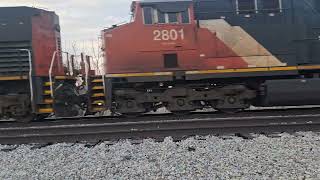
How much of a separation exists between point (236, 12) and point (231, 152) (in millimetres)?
5083

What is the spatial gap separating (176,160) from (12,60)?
6.74 metres

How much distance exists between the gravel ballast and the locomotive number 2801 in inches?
136

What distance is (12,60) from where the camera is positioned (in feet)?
34.2

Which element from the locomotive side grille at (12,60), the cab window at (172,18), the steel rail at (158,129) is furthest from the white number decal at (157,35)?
the locomotive side grille at (12,60)

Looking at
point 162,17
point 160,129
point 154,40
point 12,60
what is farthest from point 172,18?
point 12,60

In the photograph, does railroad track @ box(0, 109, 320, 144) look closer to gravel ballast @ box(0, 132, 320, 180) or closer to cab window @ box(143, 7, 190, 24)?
gravel ballast @ box(0, 132, 320, 180)

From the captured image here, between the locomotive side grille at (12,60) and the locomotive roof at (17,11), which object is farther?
the locomotive roof at (17,11)

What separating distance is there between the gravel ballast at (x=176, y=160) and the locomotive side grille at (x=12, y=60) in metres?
3.62

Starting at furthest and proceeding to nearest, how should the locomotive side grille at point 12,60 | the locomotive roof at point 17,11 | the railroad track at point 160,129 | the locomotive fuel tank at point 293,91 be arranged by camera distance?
the locomotive roof at point 17,11 → the locomotive side grille at point 12,60 → the locomotive fuel tank at point 293,91 → the railroad track at point 160,129

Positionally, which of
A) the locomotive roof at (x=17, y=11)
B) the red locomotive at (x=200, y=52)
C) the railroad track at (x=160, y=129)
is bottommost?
the railroad track at (x=160, y=129)

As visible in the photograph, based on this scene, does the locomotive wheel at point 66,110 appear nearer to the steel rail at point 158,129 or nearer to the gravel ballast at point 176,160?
the steel rail at point 158,129

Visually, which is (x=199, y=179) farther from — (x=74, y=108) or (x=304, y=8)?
(x=304, y=8)

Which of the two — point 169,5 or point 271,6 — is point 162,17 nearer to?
point 169,5

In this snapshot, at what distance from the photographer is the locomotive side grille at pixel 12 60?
34.2 feet
